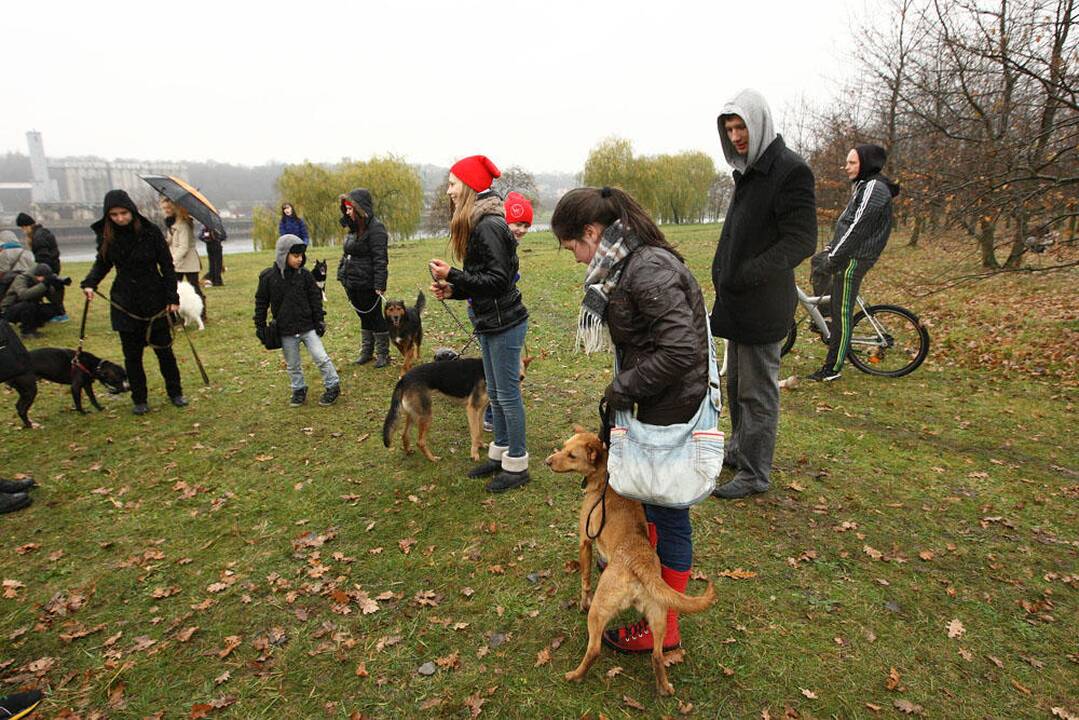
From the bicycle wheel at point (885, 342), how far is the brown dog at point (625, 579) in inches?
212

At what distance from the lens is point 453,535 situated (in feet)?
13.5

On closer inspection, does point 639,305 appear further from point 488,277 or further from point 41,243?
point 41,243

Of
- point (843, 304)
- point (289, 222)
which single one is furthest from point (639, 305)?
point (289, 222)

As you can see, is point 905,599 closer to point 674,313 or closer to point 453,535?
point 674,313

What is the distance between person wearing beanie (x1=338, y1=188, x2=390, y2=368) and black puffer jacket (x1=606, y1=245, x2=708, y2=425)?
211 inches

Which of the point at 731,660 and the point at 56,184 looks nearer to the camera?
the point at 731,660

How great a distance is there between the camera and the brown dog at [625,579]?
2496mm

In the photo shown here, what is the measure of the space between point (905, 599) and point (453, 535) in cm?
304

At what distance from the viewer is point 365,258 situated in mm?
7562

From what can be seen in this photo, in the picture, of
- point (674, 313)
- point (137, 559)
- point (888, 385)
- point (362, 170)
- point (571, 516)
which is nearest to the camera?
point (674, 313)

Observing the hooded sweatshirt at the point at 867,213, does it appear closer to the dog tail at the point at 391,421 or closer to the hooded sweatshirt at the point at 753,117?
the hooded sweatshirt at the point at 753,117

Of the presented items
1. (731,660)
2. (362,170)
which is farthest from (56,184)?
(731,660)

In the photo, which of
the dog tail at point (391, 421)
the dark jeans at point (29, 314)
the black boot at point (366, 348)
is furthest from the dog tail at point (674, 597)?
the dark jeans at point (29, 314)

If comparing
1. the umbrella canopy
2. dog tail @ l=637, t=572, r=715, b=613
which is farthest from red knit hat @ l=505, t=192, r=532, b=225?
the umbrella canopy
